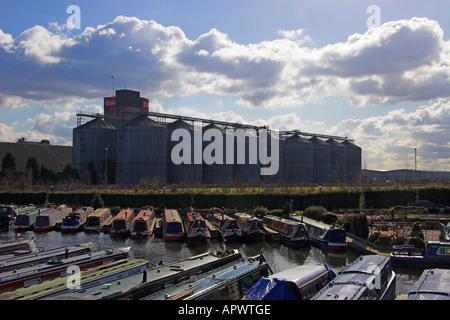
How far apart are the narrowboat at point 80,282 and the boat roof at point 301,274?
7.09 meters

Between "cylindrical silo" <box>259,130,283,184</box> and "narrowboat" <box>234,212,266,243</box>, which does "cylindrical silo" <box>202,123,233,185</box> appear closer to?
"cylindrical silo" <box>259,130,283,184</box>

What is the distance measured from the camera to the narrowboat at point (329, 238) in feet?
A: 108

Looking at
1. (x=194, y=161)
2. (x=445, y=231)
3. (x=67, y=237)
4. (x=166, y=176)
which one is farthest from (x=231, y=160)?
(x=445, y=231)

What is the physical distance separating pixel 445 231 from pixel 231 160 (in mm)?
66700

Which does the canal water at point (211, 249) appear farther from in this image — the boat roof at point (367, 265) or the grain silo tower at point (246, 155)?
the grain silo tower at point (246, 155)

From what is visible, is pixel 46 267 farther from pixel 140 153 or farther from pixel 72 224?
pixel 140 153

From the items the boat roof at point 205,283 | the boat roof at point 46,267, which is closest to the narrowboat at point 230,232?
the boat roof at point 46,267

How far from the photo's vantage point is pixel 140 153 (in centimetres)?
8706

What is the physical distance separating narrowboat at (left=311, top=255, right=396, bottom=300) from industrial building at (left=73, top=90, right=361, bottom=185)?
56378mm

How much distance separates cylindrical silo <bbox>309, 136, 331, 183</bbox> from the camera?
11844cm

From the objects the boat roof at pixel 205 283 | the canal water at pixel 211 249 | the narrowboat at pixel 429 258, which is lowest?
the canal water at pixel 211 249

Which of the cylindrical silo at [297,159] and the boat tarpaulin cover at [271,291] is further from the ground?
the cylindrical silo at [297,159]

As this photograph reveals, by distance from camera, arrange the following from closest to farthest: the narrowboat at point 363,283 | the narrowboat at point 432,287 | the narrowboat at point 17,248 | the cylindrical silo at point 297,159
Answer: the narrowboat at point 432,287, the narrowboat at point 363,283, the narrowboat at point 17,248, the cylindrical silo at point 297,159
